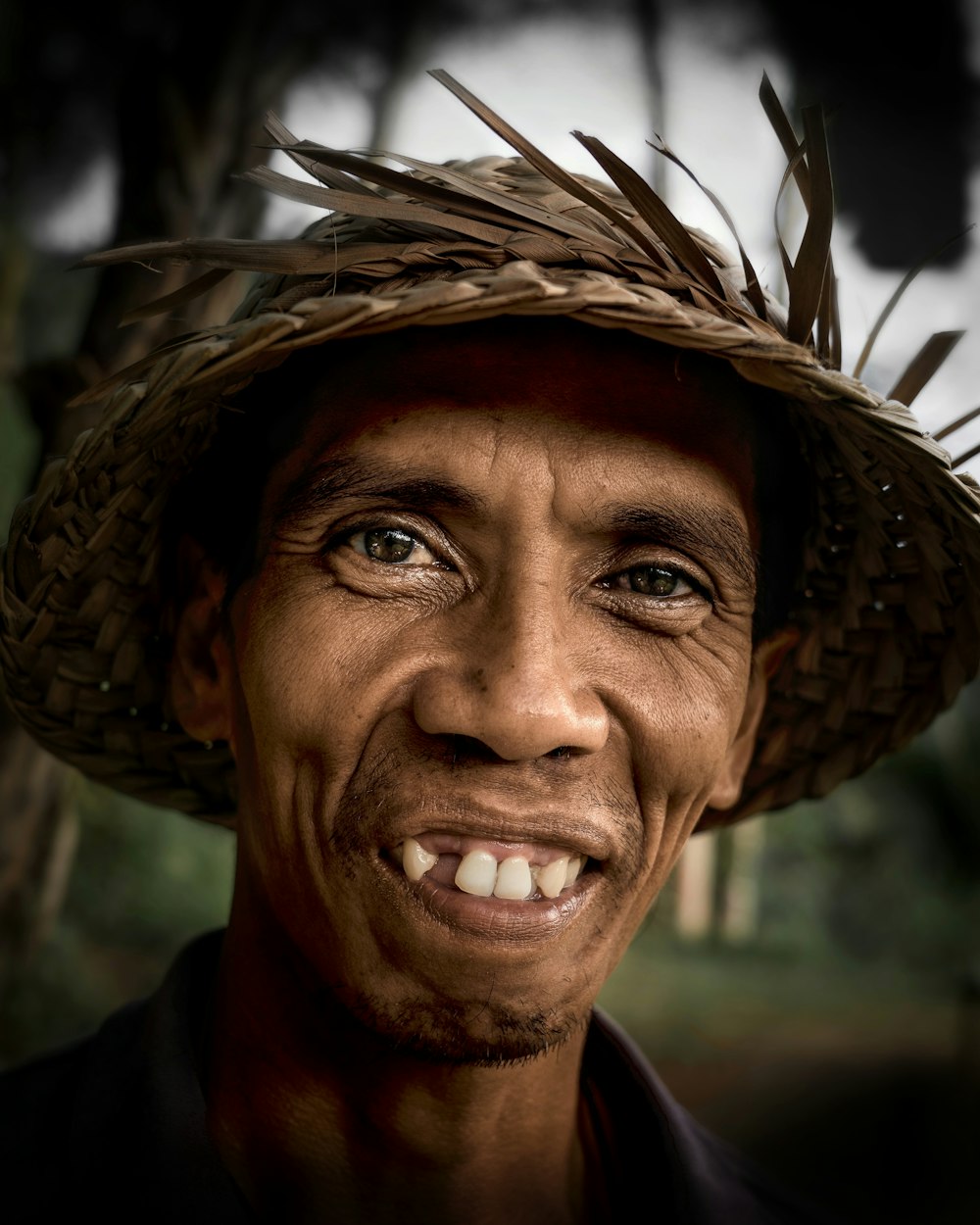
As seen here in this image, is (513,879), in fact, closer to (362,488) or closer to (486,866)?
(486,866)

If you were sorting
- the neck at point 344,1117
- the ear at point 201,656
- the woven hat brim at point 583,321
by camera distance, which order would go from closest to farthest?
the woven hat brim at point 583,321 → the neck at point 344,1117 → the ear at point 201,656

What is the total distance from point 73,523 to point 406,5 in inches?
98.0

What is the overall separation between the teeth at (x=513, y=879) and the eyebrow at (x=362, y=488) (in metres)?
0.37

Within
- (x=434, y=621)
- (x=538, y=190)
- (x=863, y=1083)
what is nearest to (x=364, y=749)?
(x=434, y=621)

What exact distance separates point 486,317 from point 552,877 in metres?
0.58

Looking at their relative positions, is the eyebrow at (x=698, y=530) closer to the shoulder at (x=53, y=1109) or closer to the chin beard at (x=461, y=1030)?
the chin beard at (x=461, y=1030)

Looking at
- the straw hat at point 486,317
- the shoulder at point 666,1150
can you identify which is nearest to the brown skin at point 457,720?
the straw hat at point 486,317

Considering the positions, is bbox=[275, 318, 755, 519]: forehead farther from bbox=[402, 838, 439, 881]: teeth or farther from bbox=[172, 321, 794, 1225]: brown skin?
bbox=[402, 838, 439, 881]: teeth

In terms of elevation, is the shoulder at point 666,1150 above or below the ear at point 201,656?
below

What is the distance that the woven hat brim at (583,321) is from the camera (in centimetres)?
114

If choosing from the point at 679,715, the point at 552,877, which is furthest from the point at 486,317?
the point at 552,877

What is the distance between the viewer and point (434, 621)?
126 centimetres

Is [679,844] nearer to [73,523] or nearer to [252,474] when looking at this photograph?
[252,474]

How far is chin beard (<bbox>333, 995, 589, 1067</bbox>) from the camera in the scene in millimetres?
1229
